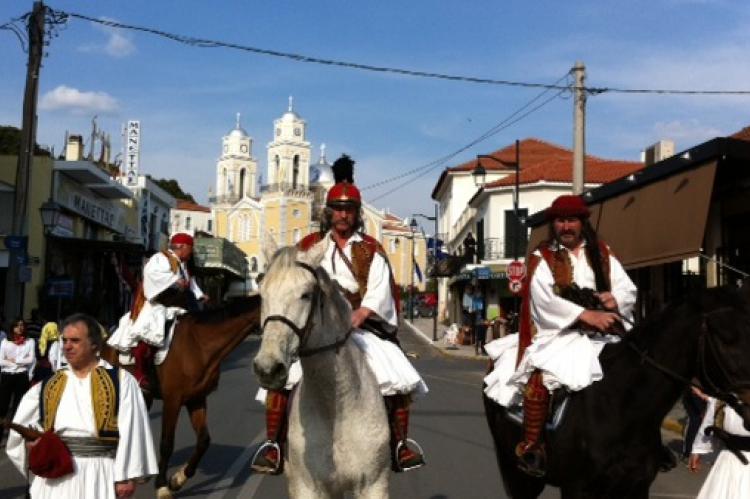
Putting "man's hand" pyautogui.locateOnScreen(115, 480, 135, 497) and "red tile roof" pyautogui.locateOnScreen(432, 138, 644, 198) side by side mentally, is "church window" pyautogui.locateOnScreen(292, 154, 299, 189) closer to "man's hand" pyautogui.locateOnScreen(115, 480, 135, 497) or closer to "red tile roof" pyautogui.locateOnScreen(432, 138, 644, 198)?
"red tile roof" pyautogui.locateOnScreen(432, 138, 644, 198)

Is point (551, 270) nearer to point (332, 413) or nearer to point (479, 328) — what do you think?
point (332, 413)

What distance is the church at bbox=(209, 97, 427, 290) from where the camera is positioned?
11825 centimetres

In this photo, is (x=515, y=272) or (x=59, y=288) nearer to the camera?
A: (x=59, y=288)

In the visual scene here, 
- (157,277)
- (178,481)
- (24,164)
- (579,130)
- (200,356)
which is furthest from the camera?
(579,130)

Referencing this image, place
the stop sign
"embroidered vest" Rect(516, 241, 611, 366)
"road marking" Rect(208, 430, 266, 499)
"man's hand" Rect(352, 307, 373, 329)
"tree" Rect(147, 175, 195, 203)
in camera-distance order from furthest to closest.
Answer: "tree" Rect(147, 175, 195, 203), the stop sign, "road marking" Rect(208, 430, 266, 499), "embroidered vest" Rect(516, 241, 611, 366), "man's hand" Rect(352, 307, 373, 329)

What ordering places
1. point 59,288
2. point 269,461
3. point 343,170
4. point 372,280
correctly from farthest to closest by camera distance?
point 59,288 < point 343,170 < point 372,280 < point 269,461

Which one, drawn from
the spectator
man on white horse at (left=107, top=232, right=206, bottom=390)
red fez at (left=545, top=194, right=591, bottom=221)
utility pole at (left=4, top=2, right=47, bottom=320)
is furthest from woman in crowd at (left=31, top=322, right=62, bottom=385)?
the spectator

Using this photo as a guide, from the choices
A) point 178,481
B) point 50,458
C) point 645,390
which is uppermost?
point 645,390

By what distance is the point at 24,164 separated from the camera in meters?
A: 18.3

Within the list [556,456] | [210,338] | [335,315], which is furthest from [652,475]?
[210,338]

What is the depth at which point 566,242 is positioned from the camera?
→ 6.15 metres

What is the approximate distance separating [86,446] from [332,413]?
1.37 meters

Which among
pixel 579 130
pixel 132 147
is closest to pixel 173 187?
pixel 132 147

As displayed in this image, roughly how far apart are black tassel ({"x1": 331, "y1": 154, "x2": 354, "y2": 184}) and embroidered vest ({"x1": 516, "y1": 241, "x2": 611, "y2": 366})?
139 centimetres
